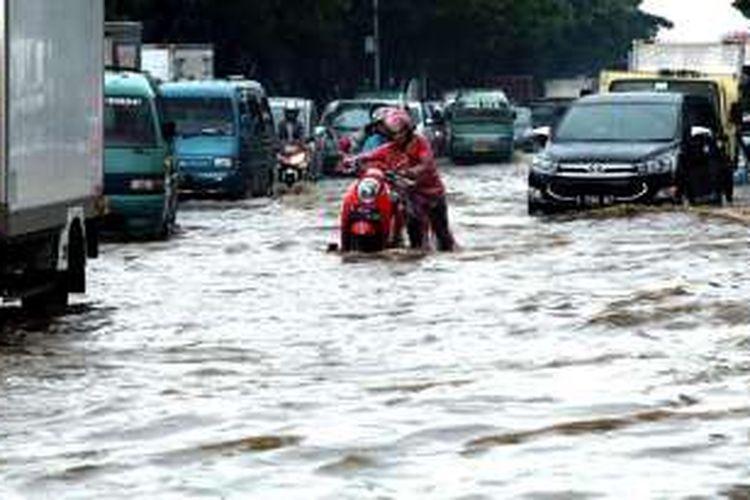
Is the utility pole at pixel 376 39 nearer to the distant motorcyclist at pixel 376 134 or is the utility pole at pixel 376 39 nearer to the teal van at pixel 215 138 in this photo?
the teal van at pixel 215 138

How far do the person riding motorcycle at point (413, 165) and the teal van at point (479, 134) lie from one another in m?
37.9

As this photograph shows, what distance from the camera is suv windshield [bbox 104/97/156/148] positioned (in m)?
24.6

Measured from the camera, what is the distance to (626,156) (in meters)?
25.7

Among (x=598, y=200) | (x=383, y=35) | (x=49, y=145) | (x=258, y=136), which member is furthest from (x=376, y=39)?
(x=49, y=145)

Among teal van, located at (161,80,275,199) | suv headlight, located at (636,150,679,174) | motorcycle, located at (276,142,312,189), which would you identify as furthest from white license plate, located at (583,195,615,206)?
motorcycle, located at (276,142,312,189)

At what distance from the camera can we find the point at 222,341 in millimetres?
13508

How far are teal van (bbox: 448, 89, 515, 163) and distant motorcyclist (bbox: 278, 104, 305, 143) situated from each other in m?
15.4

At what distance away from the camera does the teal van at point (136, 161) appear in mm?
24172

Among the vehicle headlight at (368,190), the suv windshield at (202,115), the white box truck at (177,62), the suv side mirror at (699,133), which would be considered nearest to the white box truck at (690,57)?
the white box truck at (177,62)

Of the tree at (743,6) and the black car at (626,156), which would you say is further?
the tree at (743,6)

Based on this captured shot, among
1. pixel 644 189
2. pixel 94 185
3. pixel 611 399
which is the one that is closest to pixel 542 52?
pixel 644 189

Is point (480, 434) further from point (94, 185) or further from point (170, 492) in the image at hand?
point (94, 185)

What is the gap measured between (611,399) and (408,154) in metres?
10.1

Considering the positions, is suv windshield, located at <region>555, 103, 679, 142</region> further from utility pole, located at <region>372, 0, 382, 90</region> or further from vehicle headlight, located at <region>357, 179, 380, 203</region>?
utility pole, located at <region>372, 0, 382, 90</region>
